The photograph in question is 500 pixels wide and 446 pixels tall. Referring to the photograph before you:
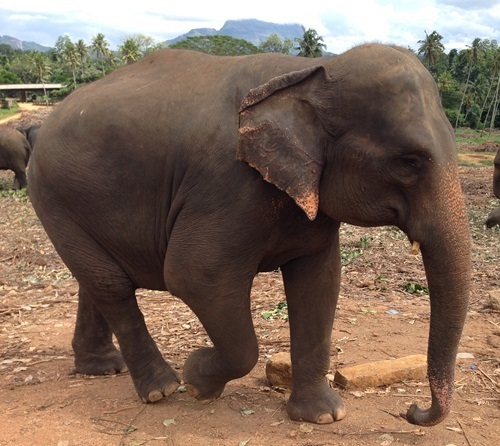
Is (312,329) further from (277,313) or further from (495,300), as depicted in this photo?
(495,300)

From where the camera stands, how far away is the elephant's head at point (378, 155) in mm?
2592

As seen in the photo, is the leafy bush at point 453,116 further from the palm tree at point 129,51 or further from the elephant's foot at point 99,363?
the elephant's foot at point 99,363

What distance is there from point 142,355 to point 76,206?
3.33ft

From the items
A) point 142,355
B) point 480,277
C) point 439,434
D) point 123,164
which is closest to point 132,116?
point 123,164

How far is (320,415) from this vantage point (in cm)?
367

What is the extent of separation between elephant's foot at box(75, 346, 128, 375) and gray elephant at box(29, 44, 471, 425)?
2.42 feet

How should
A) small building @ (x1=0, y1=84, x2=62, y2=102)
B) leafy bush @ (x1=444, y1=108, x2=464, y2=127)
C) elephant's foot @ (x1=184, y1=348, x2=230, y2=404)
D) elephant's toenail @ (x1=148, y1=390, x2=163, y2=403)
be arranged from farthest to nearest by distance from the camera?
small building @ (x1=0, y1=84, x2=62, y2=102)
leafy bush @ (x1=444, y1=108, x2=464, y2=127)
elephant's toenail @ (x1=148, y1=390, x2=163, y2=403)
elephant's foot @ (x1=184, y1=348, x2=230, y2=404)

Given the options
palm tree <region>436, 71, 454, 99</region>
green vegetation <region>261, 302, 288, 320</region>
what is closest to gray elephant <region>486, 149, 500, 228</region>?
green vegetation <region>261, 302, 288, 320</region>

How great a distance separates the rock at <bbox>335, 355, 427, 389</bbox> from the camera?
4098 mm

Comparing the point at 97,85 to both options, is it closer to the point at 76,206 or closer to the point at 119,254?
the point at 76,206

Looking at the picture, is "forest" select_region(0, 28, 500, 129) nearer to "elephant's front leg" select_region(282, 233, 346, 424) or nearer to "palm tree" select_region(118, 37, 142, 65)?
"palm tree" select_region(118, 37, 142, 65)

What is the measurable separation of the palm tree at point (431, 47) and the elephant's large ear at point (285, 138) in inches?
2037

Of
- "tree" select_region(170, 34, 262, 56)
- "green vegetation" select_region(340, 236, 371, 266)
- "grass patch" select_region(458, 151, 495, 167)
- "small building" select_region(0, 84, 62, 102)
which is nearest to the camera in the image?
"green vegetation" select_region(340, 236, 371, 266)

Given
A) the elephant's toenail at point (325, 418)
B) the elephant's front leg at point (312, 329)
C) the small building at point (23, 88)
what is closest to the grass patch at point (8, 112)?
the small building at point (23, 88)
